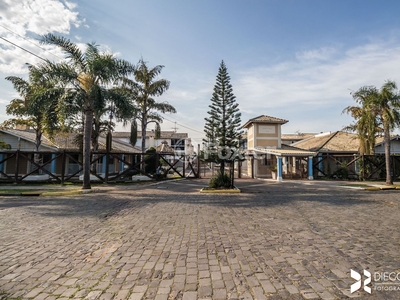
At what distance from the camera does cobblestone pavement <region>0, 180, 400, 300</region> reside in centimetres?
280

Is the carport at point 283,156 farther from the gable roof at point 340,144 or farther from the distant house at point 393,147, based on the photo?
the distant house at point 393,147

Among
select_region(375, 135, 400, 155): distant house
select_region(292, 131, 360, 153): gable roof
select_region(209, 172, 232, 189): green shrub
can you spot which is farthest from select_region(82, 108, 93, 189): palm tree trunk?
select_region(375, 135, 400, 155): distant house

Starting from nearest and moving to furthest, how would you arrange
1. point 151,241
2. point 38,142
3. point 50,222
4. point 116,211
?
1. point 151,241
2. point 50,222
3. point 116,211
4. point 38,142

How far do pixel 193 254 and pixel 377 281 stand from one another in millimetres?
2655

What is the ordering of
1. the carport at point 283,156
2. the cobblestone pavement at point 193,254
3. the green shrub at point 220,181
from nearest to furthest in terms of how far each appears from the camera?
the cobblestone pavement at point 193,254 → the green shrub at point 220,181 → the carport at point 283,156

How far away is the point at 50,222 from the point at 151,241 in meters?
3.55

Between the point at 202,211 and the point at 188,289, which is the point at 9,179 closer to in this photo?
the point at 202,211

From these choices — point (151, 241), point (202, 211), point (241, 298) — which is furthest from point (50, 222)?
point (241, 298)

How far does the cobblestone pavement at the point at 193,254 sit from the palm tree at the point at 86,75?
6717 millimetres

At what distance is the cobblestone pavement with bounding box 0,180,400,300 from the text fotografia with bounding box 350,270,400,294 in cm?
5

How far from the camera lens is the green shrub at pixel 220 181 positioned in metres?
13.3

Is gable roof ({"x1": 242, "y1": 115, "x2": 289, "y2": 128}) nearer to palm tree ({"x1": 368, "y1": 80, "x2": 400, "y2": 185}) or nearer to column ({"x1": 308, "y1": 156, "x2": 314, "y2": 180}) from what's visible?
column ({"x1": 308, "y1": 156, "x2": 314, "y2": 180})

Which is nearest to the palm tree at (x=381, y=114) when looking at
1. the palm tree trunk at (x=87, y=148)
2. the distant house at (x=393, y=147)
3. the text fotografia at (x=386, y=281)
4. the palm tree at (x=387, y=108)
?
the palm tree at (x=387, y=108)

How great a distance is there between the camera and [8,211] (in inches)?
304
